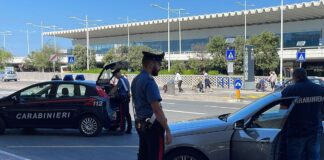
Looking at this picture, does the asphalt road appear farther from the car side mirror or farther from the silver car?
the car side mirror

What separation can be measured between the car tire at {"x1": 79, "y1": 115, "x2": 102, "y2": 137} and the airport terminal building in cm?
5578

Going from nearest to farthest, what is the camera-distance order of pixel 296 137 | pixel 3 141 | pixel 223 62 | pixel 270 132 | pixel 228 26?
1. pixel 296 137
2. pixel 270 132
3. pixel 3 141
4. pixel 223 62
5. pixel 228 26

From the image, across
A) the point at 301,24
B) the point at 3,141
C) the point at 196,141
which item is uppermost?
the point at 301,24

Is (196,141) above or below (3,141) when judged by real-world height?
above

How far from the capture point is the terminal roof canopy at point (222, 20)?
66675mm

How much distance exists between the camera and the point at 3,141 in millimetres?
11219

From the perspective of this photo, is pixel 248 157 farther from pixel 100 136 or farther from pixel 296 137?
pixel 100 136

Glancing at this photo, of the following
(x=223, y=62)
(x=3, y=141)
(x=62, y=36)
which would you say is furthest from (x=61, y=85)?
(x=62, y=36)

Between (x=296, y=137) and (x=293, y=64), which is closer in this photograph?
(x=296, y=137)

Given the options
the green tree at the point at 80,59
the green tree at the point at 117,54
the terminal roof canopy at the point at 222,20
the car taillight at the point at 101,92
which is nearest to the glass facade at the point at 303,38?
the terminal roof canopy at the point at 222,20

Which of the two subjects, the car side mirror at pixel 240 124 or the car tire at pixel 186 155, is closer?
the car side mirror at pixel 240 124

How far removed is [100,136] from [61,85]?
1.60 metres

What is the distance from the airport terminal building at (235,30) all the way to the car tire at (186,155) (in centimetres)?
5997

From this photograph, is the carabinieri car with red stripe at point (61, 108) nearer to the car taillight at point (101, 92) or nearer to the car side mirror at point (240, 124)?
the car taillight at point (101, 92)
